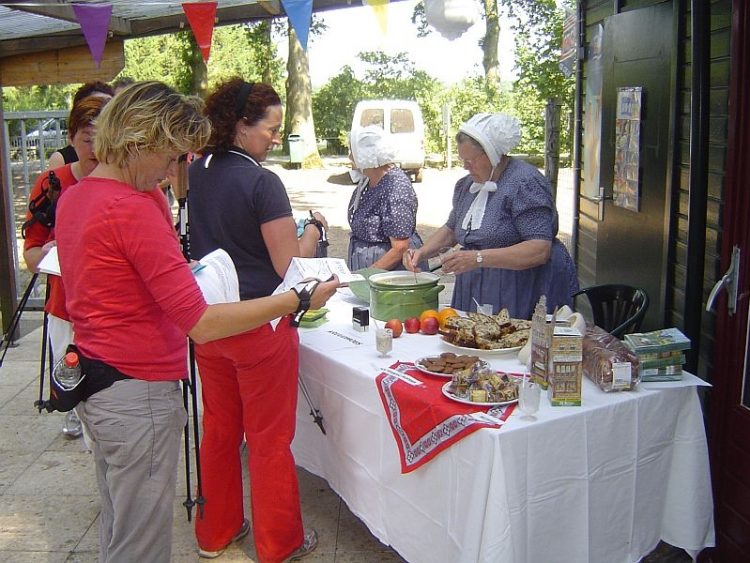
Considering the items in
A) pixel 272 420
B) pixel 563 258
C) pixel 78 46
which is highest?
pixel 78 46

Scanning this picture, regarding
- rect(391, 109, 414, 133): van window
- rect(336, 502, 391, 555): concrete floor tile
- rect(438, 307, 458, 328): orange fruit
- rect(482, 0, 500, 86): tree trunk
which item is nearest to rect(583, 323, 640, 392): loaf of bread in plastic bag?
rect(438, 307, 458, 328): orange fruit

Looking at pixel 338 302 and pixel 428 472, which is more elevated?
pixel 338 302

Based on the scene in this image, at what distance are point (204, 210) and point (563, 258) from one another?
1547 mm

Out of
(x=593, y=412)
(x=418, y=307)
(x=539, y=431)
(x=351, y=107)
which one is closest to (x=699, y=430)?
(x=593, y=412)

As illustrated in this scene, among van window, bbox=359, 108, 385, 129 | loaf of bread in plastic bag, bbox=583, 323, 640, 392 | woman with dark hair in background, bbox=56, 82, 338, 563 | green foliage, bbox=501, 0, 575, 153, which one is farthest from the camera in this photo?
van window, bbox=359, 108, 385, 129

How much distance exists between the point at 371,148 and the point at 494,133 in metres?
0.69

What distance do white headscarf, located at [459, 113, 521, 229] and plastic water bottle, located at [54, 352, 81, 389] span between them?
1817 mm

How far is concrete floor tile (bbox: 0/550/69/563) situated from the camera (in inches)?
119

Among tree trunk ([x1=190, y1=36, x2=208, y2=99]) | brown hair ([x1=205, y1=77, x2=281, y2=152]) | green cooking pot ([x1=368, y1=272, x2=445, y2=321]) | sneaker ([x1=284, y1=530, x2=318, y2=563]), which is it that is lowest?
sneaker ([x1=284, y1=530, x2=318, y2=563])

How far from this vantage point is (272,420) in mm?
2752

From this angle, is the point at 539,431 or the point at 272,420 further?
the point at 272,420

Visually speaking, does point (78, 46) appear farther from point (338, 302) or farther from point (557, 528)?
point (557, 528)

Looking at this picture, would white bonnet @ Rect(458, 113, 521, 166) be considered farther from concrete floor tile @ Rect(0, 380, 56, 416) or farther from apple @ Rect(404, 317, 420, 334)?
concrete floor tile @ Rect(0, 380, 56, 416)

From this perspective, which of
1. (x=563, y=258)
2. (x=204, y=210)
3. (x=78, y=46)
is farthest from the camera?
(x=78, y=46)
